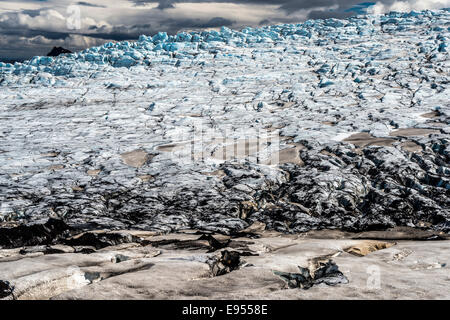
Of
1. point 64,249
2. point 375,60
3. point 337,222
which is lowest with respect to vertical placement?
point 337,222

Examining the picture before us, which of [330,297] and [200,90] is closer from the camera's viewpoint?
[330,297]

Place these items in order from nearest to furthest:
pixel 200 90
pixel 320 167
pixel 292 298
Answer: pixel 292 298 < pixel 320 167 < pixel 200 90

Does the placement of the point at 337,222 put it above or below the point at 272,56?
below


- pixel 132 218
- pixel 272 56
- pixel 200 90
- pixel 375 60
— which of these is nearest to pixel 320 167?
pixel 132 218
